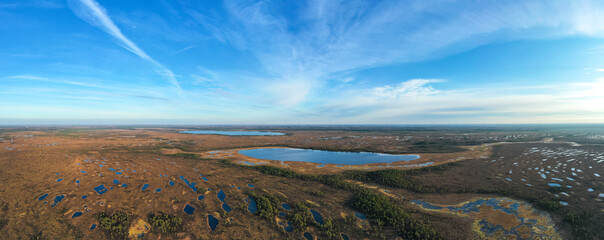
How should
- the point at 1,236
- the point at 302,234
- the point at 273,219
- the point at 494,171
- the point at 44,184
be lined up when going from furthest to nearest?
the point at 494,171, the point at 44,184, the point at 273,219, the point at 302,234, the point at 1,236

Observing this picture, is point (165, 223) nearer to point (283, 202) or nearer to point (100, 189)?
point (283, 202)

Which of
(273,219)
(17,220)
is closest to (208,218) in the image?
(273,219)

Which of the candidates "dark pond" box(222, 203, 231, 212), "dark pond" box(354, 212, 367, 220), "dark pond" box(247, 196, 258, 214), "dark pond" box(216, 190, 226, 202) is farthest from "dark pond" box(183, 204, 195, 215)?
"dark pond" box(354, 212, 367, 220)

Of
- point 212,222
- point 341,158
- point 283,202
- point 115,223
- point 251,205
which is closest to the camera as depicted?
point 115,223

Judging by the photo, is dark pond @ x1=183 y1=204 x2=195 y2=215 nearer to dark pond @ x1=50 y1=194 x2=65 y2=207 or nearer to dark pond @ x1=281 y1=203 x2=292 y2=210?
dark pond @ x1=281 y1=203 x2=292 y2=210

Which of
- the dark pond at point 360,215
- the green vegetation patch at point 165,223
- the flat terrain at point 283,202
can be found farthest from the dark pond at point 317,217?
the green vegetation patch at point 165,223

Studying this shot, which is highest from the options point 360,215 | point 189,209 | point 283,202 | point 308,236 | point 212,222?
point 189,209

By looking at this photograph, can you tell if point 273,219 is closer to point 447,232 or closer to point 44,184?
point 447,232

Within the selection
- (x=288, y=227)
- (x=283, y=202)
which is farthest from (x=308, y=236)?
(x=283, y=202)

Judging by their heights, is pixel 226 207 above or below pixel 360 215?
above

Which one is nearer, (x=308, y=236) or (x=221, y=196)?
(x=308, y=236)

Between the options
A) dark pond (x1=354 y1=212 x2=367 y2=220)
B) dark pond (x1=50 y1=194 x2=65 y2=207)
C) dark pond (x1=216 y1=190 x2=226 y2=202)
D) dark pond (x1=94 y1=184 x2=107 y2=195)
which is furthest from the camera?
dark pond (x1=94 y1=184 x2=107 y2=195)
